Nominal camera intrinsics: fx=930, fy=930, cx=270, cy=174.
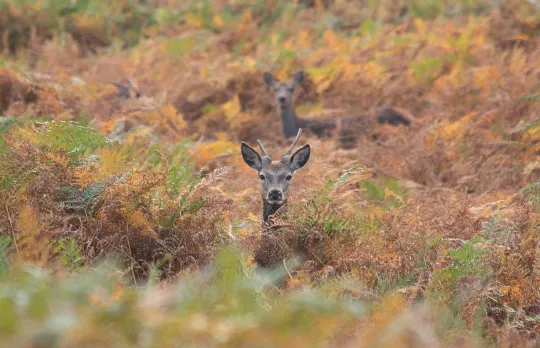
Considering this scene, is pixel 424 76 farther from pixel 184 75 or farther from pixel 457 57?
pixel 184 75

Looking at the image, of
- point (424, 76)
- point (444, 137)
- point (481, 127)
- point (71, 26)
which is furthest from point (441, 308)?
point (71, 26)

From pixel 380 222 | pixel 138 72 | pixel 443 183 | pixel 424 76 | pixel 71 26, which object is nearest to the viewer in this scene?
pixel 380 222

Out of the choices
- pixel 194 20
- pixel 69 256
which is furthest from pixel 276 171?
pixel 194 20

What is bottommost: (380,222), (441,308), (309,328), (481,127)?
(481,127)

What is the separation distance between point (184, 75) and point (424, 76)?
332cm

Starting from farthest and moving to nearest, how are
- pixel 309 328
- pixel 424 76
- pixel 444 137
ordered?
pixel 424 76 → pixel 444 137 → pixel 309 328

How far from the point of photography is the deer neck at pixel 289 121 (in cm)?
1186

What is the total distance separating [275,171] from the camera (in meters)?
7.20

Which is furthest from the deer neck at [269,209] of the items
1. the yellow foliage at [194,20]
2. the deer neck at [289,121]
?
the yellow foliage at [194,20]

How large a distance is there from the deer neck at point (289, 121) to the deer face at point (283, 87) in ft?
0.19

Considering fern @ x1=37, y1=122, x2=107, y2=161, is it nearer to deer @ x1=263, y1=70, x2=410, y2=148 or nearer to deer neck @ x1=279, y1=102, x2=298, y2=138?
deer @ x1=263, y1=70, x2=410, y2=148

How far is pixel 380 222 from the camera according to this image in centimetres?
597

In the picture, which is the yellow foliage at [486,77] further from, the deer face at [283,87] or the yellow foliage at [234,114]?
the yellow foliage at [234,114]

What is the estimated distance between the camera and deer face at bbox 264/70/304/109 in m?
12.3
